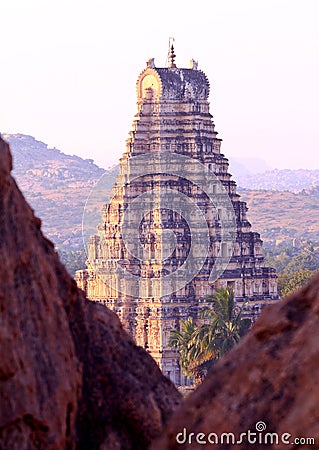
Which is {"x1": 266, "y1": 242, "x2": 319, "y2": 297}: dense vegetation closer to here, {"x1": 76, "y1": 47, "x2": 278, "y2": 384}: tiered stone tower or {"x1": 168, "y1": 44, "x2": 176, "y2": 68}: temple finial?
{"x1": 76, "y1": 47, "x2": 278, "y2": 384}: tiered stone tower

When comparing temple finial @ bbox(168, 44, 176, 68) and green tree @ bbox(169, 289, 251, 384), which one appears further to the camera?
temple finial @ bbox(168, 44, 176, 68)

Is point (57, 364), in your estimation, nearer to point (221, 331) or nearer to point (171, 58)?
point (221, 331)

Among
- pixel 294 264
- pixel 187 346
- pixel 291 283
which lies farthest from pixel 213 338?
pixel 294 264

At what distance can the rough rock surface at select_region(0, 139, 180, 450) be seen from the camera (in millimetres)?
7453

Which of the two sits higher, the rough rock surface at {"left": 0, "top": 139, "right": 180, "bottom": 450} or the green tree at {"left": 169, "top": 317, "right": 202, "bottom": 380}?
the green tree at {"left": 169, "top": 317, "right": 202, "bottom": 380}

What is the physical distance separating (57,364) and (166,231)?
55.0 meters

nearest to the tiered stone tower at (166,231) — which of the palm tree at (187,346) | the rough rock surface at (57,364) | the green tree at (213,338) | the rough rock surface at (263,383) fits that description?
the palm tree at (187,346)

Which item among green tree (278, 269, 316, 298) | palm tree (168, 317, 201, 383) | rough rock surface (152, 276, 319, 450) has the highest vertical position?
green tree (278, 269, 316, 298)

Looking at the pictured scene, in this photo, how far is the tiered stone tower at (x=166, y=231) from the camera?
205 ft

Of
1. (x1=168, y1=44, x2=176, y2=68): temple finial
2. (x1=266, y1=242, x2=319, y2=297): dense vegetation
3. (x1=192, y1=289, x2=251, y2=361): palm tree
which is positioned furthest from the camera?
(x1=266, y1=242, x2=319, y2=297): dense vegetation

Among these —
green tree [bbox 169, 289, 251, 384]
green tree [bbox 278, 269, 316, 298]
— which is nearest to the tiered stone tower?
green tree [bbox 278, 269, 316, 298]

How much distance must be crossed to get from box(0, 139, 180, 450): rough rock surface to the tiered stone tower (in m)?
52.6

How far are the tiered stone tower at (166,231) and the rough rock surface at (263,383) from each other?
53368 mm

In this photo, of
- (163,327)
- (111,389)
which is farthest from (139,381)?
(163,327)
